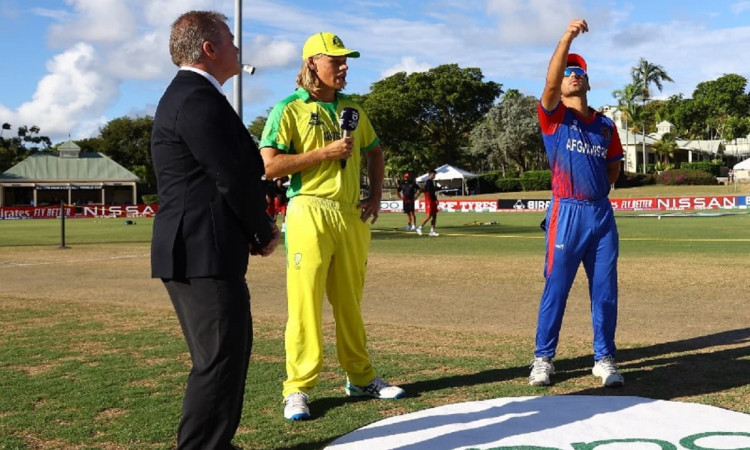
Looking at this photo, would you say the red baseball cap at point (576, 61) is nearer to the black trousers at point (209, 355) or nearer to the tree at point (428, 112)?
the black trousers at point (209, 355)

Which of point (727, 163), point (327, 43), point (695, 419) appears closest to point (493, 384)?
point (695, 419)

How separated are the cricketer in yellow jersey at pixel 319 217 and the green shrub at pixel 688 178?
197 feet

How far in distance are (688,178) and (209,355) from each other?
2443 inches

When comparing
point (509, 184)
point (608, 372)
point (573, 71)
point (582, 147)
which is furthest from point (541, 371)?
point (509, 184)

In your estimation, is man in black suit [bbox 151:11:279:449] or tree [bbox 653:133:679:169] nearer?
man in black suit [bbox 151:11:279:449]

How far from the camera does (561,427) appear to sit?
14.1 feet

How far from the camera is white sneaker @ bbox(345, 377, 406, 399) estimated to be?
5.11 metres

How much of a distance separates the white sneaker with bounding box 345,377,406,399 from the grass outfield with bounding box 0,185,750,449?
9 centimetres

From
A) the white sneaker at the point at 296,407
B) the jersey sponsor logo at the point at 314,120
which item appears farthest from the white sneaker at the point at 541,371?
the jersey sponsor logo at the point at 314,120

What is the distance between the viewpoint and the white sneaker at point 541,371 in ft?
17.7

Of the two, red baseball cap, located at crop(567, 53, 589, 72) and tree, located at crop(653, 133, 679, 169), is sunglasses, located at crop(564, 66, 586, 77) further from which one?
tree, located at crop(653, 133, 679, 169)

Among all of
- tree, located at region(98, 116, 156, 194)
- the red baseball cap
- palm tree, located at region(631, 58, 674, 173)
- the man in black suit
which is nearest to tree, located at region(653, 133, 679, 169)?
palm tree, located at region(631, 58, 674, 173)

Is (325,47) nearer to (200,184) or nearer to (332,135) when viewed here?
(332,135)

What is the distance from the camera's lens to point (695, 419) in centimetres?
438
